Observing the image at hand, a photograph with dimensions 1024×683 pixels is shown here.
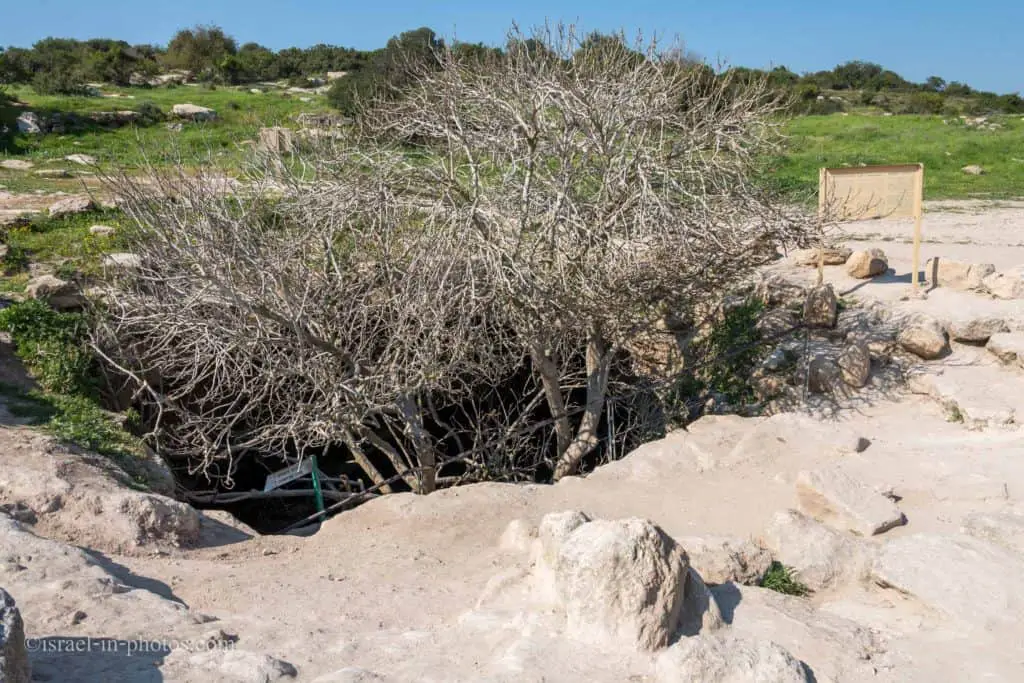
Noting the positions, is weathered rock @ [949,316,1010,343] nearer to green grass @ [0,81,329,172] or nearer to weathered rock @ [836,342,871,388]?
weathered rock @ [836,342,871,388]

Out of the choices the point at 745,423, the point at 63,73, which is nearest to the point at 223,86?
the point at 63,73

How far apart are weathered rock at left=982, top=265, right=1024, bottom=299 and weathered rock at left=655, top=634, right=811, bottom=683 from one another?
732cm

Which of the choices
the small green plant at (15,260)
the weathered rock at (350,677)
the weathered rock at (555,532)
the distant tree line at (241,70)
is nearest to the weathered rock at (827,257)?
Result: the weathered rock at (555,532)

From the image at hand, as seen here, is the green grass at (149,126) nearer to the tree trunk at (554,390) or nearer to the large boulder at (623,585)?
the tree trunk at (554,390)

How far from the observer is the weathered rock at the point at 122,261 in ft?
28.7

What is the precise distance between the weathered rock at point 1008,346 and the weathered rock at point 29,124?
19.6 meters

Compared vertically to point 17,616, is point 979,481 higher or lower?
lower

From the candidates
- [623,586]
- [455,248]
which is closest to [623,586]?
[623,586]

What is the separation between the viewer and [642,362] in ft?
33.4

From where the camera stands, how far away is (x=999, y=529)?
539cm

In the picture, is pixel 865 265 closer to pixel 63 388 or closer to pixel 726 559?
pixel 726 559

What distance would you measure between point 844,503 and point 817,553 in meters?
0.86

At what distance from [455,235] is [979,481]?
4289 mm

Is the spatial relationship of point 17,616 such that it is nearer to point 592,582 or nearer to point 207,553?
point 592,582
